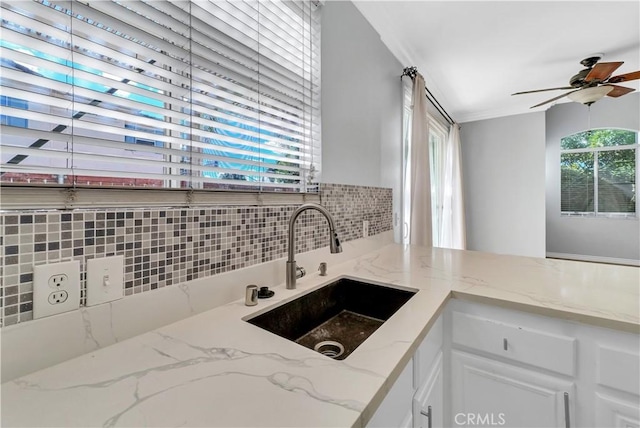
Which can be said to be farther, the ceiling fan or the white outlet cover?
the ceiling fan

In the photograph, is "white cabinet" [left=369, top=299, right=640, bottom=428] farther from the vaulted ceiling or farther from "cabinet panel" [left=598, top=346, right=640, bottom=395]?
the vaulted ceiling

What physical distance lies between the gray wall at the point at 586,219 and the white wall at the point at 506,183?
1783 millimetres

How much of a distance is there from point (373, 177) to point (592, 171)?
18.7ft

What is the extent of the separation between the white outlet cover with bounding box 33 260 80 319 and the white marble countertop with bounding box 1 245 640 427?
0.11 metres

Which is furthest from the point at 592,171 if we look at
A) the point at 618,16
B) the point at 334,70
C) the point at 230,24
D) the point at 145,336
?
the point at 145,336

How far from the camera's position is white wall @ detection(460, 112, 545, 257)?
399cm

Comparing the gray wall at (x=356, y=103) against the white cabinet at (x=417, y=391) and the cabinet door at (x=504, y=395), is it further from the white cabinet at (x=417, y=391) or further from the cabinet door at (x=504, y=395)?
the cabinet door at (x=504, y=395)

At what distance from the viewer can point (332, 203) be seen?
4.67 feet

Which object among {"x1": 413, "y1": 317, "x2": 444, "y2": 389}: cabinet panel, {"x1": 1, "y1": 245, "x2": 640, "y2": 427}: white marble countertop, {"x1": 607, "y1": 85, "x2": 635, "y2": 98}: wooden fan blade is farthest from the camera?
{"x1": 607, "y1": 85, "x2": 635, "y2": 98}: wooden fan blade

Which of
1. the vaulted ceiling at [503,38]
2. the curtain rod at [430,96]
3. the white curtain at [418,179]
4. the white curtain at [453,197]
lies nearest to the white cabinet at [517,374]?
the white curtain at [418,179]

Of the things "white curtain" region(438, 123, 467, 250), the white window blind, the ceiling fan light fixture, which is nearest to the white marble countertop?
the white window blind

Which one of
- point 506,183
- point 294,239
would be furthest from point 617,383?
point 506,183

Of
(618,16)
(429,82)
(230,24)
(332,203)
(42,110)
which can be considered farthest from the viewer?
(429,82)

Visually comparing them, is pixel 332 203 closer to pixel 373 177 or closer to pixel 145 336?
pixel 373 177
